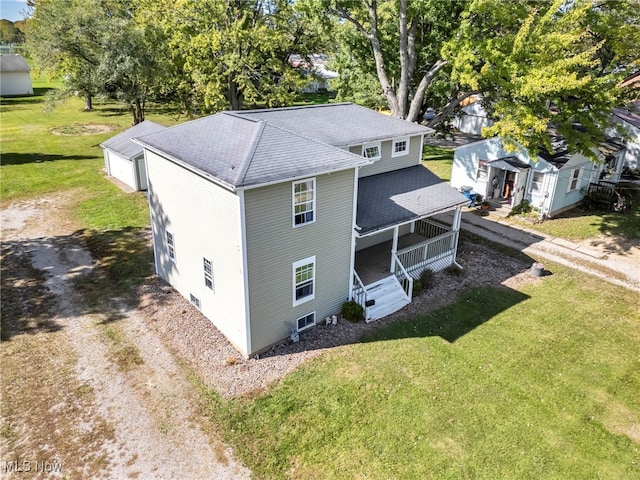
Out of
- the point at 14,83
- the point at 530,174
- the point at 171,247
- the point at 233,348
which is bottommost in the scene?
the point at 233,348

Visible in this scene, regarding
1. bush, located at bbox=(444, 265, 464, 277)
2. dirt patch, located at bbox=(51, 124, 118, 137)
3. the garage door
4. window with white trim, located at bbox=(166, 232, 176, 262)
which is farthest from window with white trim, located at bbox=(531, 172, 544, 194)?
dirt patch, located at bbox=(51, 124, 118, 137)

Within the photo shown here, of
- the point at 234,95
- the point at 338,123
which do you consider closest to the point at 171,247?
the point at 338,123

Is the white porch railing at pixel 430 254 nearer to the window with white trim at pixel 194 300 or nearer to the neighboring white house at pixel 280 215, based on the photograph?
the neighboring white house at pixel 280 215

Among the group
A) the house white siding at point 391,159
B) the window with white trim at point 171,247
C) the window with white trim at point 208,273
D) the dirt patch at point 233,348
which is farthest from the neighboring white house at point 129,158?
the house white siding at point 391,159

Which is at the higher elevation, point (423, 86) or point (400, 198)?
point (423, 86)

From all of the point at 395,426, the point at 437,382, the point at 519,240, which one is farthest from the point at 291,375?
the point at 519,240

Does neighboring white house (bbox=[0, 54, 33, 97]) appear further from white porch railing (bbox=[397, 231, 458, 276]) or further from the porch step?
the porch step

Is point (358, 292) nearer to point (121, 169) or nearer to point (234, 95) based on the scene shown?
point (121, 169)
